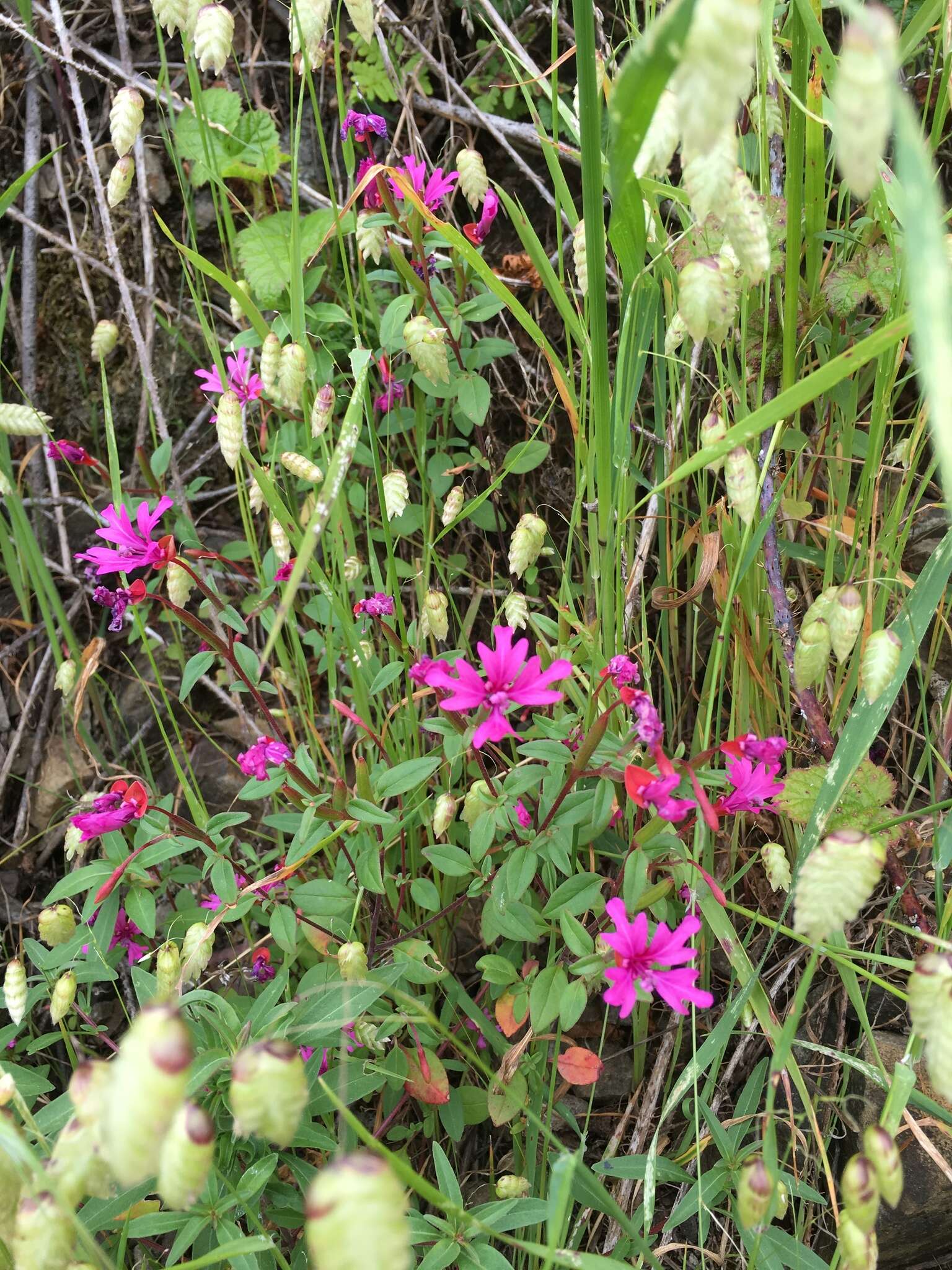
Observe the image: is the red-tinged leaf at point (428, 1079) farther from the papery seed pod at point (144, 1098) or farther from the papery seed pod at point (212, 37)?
the papery seed pod at point (212, 37)

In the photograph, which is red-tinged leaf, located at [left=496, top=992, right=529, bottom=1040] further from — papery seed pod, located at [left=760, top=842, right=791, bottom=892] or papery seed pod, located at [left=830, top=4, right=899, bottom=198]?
papery seed pod, located at [left=830, top=4, right=899, bottom=198]

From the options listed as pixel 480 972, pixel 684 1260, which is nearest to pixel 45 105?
pixel 480 972

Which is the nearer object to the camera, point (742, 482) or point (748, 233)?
point (748, 233)

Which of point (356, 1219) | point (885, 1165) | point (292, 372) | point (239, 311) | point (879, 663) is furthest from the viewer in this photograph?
point (239, 311)

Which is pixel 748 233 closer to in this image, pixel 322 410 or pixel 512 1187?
pixel 322 410

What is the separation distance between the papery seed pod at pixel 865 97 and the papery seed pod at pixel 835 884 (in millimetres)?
501

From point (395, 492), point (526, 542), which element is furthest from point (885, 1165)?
point (395, 492)

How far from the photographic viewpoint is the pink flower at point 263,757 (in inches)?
53.4

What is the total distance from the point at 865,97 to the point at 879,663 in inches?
23.6

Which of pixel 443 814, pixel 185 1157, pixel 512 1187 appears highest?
pixel 185 1157

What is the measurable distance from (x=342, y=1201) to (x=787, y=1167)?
118 cm

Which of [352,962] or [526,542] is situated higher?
[526,542]

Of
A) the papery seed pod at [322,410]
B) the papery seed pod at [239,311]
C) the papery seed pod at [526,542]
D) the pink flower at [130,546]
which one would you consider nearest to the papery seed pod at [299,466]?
the papery seed pod at [322,410]

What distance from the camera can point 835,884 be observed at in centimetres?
77
